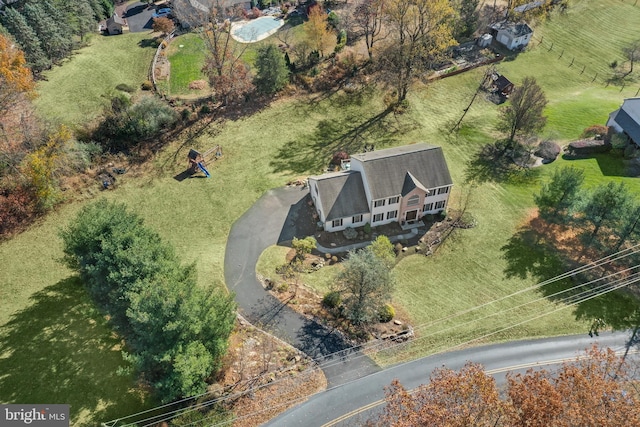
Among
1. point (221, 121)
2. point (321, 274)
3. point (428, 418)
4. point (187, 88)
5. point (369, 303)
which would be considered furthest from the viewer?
point (187, 88)

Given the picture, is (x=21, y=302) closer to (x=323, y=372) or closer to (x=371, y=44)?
(x=323, y=372)

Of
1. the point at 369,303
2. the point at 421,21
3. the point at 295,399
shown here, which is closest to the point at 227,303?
the point at 295,399

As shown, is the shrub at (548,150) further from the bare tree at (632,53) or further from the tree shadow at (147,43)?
the tree shadow at (147,43)

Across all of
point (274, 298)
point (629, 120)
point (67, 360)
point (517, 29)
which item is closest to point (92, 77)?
point (67, 360)

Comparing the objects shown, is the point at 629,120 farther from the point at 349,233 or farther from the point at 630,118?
the point at 349,233

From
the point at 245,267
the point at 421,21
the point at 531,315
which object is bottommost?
the point at 531,315

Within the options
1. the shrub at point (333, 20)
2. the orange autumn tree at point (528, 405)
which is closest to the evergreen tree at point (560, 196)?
the orange autumn tree at point (528, 405)
